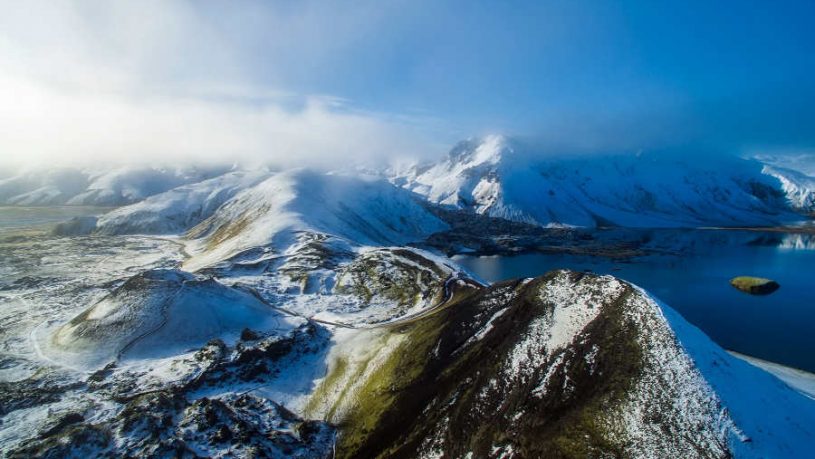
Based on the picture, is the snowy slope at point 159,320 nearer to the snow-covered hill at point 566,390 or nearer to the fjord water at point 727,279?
the snow-covered hill at point 566,390

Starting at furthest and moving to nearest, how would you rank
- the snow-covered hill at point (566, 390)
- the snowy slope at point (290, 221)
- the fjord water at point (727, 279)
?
the snowy slope at point (290, 221) < the fjord water at point (727, 279) < the snow-covered hill at point (566, 390)

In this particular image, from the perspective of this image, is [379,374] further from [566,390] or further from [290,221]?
[290,221]

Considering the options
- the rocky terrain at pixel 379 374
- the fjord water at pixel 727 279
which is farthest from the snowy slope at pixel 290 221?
the rocky terrain at pixel 379 374

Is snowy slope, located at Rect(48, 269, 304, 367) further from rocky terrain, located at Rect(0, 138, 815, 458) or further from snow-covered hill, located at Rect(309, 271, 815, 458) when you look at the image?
snow-covered hill, located at Rect(309, 271, 815, 458)

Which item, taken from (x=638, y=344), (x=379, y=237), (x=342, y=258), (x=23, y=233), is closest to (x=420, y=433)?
(x=638, y=344)

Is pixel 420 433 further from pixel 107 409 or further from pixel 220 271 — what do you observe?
pixel 220 271

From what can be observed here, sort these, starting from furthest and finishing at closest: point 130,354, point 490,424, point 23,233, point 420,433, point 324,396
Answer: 1. point 23,233
2. point 130,354
3. point 324,396
4. point 420,433
5. point 490,424
